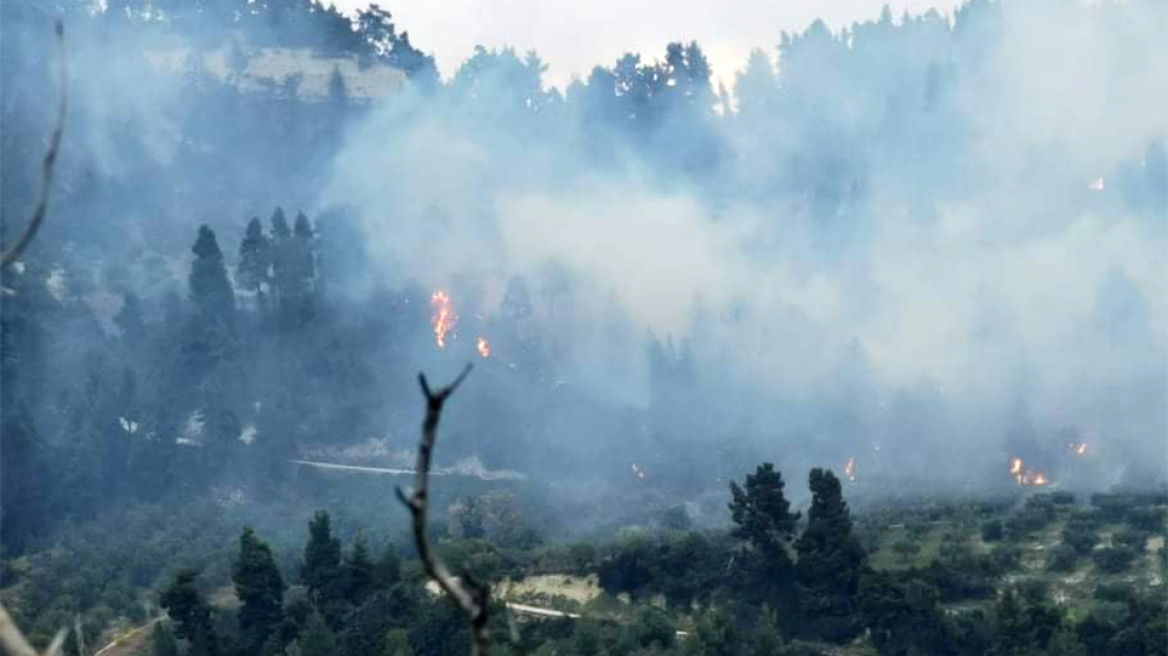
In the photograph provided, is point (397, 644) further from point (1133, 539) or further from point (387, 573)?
point (1133, 539)

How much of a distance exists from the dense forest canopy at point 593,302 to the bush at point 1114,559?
102 mm

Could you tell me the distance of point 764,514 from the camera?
5103 cm

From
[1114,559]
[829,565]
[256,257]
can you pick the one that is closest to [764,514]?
[829,565]

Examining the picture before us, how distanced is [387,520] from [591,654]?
2387 centimetres

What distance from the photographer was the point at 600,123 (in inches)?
4237

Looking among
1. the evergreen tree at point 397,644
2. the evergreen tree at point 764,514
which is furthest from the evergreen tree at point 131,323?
the evergreen tree at point 397,644

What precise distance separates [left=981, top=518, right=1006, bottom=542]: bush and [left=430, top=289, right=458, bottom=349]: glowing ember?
111 feet

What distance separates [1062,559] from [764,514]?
26.0 feet

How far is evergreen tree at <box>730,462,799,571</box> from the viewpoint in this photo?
5056 centimetres

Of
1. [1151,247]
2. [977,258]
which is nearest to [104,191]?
[977,258]

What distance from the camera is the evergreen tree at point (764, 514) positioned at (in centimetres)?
5056

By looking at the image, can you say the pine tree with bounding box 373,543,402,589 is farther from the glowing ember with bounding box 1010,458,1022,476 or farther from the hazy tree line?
the glowing ember with bounding box 1010,458,1022,476

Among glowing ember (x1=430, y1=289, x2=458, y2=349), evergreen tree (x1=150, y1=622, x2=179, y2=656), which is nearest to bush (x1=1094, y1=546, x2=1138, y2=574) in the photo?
evergreen tree (x1=150, y1=622, x2=179, y2=656)

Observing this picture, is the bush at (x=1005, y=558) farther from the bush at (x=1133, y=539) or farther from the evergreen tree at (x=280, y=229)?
the evergreen tree at (x=280, y=229)
